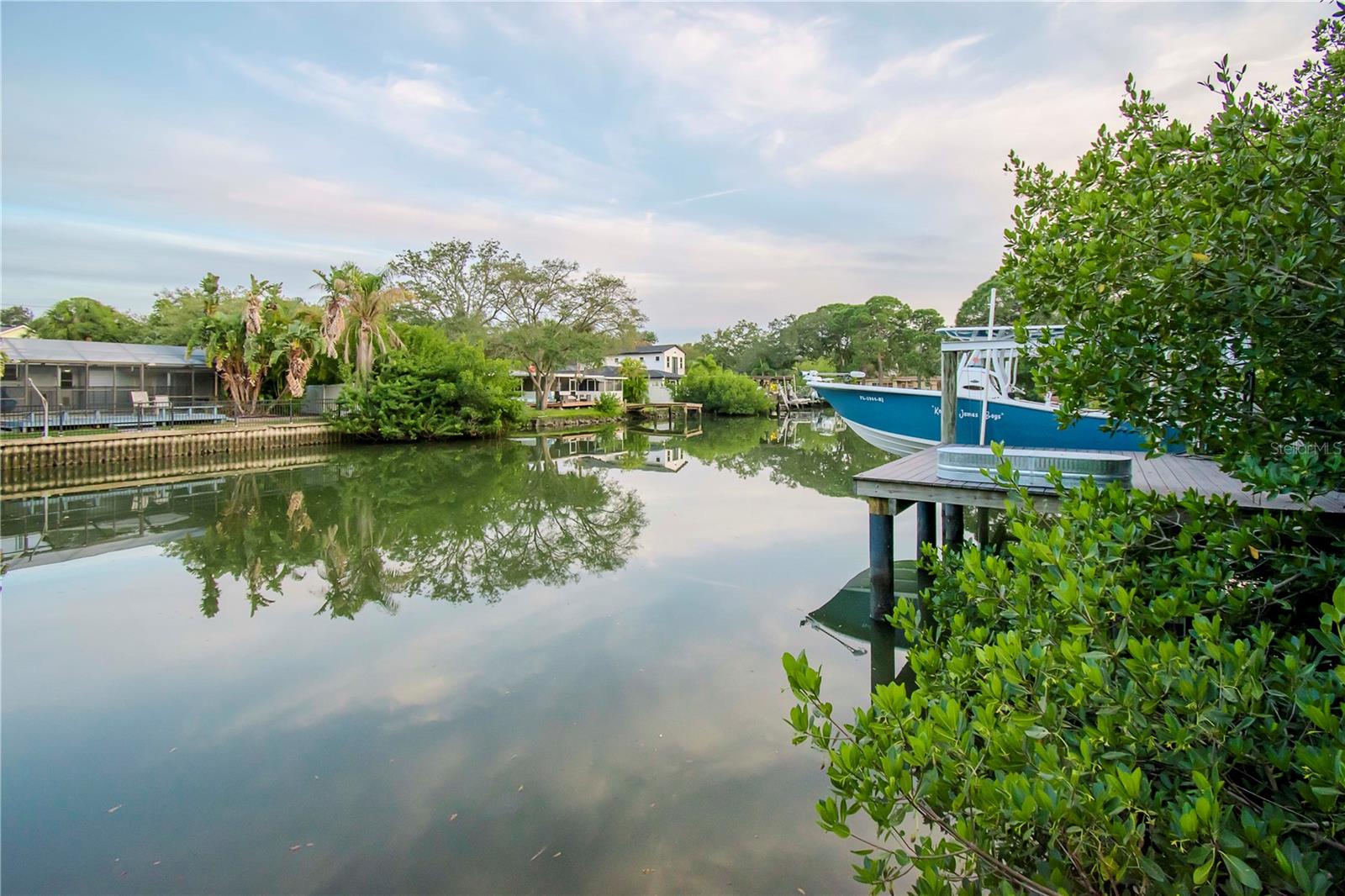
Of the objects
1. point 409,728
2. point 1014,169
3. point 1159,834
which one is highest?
point 1014,169

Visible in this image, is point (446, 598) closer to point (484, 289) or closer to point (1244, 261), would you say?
point (1244, 261)

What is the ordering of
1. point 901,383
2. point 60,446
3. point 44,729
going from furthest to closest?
point 901,383, point 60,446, point 44,729

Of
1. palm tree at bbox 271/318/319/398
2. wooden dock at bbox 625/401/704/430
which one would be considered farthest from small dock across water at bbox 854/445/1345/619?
wooden dock at bbox 625/401/704/430

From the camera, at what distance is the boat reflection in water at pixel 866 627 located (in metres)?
6.17

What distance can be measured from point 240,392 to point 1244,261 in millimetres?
29832

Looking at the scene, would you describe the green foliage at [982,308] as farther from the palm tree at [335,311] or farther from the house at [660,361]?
the palm tree at [335,311]

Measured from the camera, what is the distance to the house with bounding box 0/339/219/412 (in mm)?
22047

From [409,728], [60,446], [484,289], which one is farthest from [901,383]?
[409,728]

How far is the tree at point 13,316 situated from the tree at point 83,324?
47.0 feet

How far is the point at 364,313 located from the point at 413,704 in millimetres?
24083

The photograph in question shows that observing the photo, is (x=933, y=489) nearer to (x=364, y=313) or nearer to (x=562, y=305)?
(x=364, y=313)

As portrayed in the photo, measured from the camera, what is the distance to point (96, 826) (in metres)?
4.05

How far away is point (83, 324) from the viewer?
35.3 m

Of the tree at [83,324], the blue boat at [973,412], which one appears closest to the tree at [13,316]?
the tree at [83,324]
